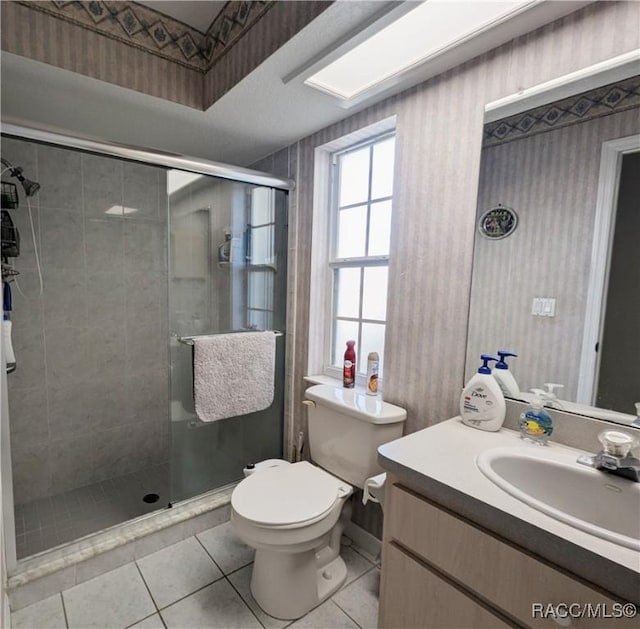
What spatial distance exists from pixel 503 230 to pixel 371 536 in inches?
58.1

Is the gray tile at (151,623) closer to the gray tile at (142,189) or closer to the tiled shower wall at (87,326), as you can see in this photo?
the tiled shower wall at (87,326)

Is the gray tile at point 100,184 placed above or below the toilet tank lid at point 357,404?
above

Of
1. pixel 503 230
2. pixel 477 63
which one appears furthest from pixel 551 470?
pixel 477 63

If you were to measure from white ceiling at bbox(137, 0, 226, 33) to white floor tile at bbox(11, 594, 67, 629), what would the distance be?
7.86 ft

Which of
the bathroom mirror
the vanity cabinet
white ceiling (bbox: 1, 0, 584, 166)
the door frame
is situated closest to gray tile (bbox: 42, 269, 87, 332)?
white ceiling (bbox: 1, 0, 584, 166)

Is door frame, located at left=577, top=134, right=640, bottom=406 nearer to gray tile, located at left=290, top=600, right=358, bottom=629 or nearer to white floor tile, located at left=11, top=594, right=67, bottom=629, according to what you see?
gray tile, located at left=290, top=600, right=358, bottom=629

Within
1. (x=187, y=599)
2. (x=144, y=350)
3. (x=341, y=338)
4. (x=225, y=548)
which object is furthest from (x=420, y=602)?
(x=144, y=350)

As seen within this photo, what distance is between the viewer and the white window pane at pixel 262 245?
204 centimetres

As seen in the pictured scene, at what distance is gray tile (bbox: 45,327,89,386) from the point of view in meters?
2.08

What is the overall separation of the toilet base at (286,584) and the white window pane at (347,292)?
3.64 feet

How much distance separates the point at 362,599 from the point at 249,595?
1.53ft

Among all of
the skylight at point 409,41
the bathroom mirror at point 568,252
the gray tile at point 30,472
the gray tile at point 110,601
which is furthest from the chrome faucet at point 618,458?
the gray tile at point 30,472

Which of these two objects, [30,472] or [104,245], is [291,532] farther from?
[104,245]

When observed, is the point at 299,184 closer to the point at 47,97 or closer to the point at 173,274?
the point at 173,274
